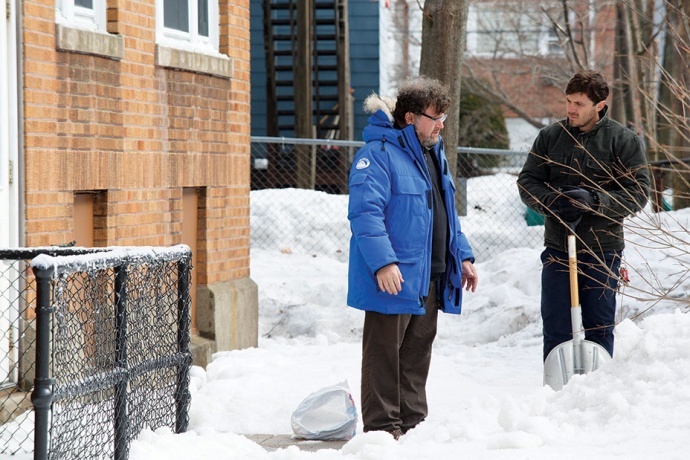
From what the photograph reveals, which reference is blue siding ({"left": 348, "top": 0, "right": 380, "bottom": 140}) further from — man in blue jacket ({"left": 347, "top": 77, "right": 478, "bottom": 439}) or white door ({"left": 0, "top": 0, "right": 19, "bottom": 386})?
man in blue jacket ({"left": 347, "top": 77, "right": 478, "bottom": 439})

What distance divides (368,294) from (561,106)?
30.6 metres

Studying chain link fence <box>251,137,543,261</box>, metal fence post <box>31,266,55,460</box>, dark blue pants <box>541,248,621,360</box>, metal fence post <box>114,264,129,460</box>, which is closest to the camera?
metal fence post <box>31,266,55,460</box>

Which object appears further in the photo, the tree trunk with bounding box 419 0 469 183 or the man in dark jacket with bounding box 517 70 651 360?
the tree trunk with bounding box 419 0 469 183

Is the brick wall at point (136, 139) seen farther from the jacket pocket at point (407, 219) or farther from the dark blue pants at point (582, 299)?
the dark blue pants at point (582, 299)

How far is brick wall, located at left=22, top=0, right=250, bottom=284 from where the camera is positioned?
6.66 meters

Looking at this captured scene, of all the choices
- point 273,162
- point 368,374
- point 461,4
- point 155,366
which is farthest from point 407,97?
point 273,162

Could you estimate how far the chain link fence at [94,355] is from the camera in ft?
14.6

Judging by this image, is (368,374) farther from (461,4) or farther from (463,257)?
(461,4)

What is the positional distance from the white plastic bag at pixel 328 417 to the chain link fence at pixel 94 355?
31.3 inches

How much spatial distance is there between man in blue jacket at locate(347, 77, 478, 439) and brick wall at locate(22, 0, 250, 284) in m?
1.99

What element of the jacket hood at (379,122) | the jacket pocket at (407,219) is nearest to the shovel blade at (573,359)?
the jacket pocket at (407,219)

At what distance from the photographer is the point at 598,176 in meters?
6.28

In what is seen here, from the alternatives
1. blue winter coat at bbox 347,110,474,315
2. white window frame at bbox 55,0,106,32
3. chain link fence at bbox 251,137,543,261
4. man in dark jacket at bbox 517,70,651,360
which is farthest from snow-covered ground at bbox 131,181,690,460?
white window frame at bbox 55,0,106,32

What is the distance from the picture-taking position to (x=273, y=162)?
20969 mm
